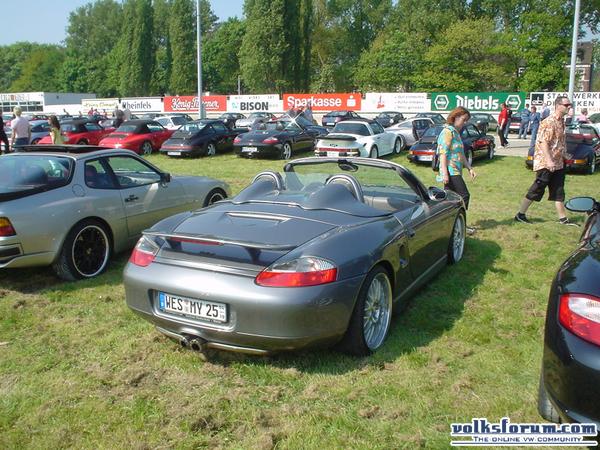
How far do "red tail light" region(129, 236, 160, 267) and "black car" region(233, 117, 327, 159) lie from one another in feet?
47.7

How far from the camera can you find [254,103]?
45.2m

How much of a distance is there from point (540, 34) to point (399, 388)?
58845 mm

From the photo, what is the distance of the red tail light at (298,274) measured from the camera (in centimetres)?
327

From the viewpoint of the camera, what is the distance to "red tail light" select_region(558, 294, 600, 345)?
232 centimetres

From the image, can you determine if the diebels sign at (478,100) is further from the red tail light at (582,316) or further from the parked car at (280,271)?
the red tail light at (582,316)

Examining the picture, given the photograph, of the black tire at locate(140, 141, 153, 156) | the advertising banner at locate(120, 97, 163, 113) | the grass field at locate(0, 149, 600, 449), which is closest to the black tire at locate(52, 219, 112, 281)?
the grass field at locate(0, 149, 600, 449)

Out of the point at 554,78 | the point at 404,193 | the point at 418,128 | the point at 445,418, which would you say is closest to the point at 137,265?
the point at 445,418

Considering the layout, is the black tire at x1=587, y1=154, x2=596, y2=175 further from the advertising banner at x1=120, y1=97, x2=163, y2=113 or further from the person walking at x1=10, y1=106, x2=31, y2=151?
the advertising banner at x1=120, y1=97, x2=163, y2=113

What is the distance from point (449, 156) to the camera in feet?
24.3

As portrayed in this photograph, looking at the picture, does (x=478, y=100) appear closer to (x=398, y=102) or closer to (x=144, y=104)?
(x=398, y=102)

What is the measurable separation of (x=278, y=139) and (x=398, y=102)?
79.0 feet

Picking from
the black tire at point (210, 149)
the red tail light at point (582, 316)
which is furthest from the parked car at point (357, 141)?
the red tail light at point (582, 316)

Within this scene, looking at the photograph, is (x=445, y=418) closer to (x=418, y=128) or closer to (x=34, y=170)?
(x=34, y=170)

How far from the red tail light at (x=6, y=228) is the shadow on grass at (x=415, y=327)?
2.52m
